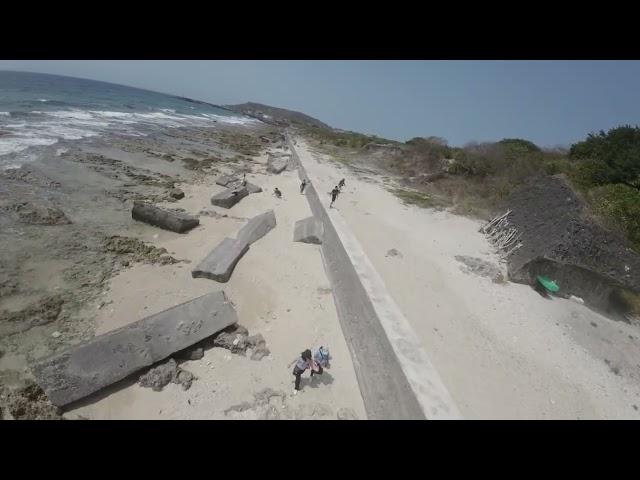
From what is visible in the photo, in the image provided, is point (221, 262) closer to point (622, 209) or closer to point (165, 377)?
point (165, 377)

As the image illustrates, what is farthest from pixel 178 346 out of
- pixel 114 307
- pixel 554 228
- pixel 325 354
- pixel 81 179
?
pixel 554 228

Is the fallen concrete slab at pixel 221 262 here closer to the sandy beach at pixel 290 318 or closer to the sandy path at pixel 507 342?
the sandy beach at pixel 290 318

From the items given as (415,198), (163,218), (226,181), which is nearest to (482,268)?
(415,198)

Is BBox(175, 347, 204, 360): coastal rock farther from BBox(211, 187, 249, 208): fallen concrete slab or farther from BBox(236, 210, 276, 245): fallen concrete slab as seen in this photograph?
BBox(211, 187, 249, 208): fallen concrete slab

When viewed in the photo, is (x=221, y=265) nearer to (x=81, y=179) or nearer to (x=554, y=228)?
(x=81, y=179)

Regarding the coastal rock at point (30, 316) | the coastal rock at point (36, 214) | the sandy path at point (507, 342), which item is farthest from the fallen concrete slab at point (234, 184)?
the coastal rock at point (30, 316)

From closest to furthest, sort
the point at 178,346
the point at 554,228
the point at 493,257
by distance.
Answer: the point at 178,346, the point at 554,228, the point at 493,257

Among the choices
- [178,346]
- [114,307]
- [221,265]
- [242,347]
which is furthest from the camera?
[221,265]

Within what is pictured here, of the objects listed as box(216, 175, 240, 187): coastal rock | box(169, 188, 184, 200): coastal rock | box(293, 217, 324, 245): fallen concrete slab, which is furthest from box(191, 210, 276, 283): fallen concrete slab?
box(216, 175, 240, 187): coastal rock
